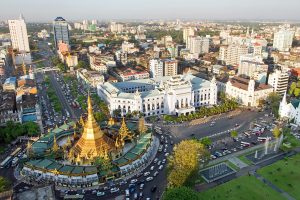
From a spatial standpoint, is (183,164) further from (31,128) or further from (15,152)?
(31,128)

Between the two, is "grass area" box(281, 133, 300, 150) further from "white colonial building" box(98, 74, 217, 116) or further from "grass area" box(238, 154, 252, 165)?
"white colonial building" box(98, 74, 217, 116)

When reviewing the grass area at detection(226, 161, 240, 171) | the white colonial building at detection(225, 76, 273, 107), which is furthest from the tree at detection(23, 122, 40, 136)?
the white colonial building at detection(225, 76, 273, 107)

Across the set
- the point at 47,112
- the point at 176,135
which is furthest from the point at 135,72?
the point at 176,135

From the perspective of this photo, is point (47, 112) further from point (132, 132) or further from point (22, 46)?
point (22, 46)

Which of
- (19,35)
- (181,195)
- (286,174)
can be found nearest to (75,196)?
(181,195)

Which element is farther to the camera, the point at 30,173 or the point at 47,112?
the point at 47,112

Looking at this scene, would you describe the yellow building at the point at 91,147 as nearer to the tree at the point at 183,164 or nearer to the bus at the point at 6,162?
the bus at the point at 6,162

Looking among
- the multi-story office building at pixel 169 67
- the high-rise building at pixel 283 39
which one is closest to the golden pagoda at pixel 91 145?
the multi-story office building at pixel 169 67
